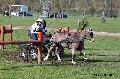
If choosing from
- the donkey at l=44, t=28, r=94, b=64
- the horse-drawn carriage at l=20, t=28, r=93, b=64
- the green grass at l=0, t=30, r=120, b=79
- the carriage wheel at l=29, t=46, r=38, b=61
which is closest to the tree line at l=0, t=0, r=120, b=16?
the horse-drawn carriage at l=20, t=28, r=93, b=64

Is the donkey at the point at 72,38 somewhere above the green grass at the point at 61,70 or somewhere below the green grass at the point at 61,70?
above

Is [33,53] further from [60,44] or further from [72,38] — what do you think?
[72,38]

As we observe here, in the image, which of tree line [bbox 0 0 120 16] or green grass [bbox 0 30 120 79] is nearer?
green grass [bbox 0 30 120 79]

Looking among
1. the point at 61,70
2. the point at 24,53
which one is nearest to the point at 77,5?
the point at 24,53

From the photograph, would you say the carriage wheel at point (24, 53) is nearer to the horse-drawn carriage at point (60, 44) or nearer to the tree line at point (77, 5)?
the horse-drawn carriage at point (60, 44)

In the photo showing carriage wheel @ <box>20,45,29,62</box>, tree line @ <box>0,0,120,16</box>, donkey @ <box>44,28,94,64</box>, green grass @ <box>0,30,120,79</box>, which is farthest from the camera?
tree line @ <box>0,0,120,16</box>

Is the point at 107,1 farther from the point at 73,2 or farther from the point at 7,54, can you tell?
the point at 7,54

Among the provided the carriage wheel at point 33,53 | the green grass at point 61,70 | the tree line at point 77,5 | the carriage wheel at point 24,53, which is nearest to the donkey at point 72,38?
the green grass at point 61,70

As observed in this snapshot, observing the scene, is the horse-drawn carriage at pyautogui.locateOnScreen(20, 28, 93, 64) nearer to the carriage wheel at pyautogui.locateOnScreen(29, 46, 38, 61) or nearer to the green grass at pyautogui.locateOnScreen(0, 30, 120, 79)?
the carriage wheel at pyautogui.locateOnScreen(29, 46, 38, 61)

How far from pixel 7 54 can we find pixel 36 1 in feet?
307

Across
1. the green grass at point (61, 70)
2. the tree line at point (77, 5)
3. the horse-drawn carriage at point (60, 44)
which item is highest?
the horse-drawn carriage at point (60, 44)

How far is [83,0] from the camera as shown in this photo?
10894 centimetres

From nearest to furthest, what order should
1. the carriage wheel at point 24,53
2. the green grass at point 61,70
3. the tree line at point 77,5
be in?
the green grass at point 61,70
the carriage wheel at point 24,53
the tree line at point 77,5

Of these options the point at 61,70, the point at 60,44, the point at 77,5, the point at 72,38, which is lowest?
the point at 77,5
